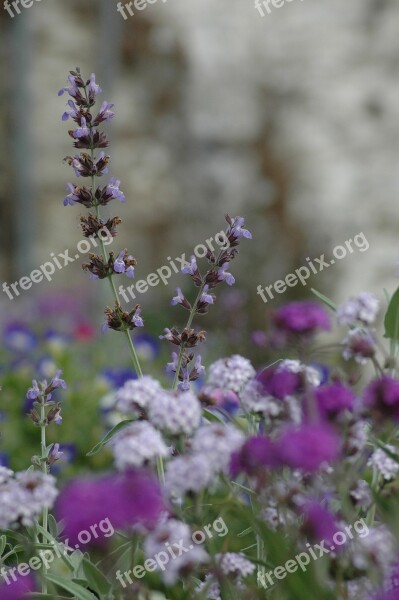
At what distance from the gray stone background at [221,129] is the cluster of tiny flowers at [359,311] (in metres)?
4.45

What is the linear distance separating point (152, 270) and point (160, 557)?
5420 millimetres

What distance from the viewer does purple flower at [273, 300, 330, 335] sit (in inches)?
36.7

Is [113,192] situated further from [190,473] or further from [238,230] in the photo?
[190,473]

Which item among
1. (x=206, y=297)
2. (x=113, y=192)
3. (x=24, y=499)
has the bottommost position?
(x=24, y=499)

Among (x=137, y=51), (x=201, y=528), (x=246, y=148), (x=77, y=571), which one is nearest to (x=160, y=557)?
(x=201, y=528)

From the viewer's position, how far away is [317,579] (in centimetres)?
89

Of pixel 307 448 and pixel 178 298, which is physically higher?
pixel 178 298

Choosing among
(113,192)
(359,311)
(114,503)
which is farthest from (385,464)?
(113,192)

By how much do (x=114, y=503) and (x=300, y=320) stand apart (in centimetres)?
26

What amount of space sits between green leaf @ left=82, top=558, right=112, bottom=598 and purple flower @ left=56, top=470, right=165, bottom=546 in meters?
0.26

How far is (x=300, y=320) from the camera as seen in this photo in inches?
36.7

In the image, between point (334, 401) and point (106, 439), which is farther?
point (106, 439)

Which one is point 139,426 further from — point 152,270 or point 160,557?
point 152,270

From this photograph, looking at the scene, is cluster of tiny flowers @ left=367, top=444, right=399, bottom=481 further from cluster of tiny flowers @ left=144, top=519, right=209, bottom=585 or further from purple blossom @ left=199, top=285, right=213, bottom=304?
purple blossom @ left=199, top=285, right=213, bottom=304
